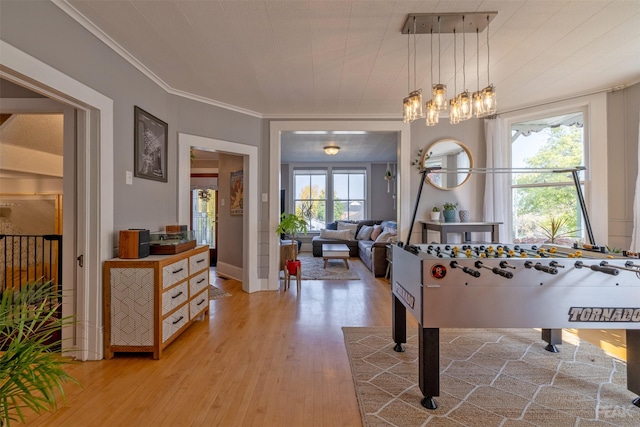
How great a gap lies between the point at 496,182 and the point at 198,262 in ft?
Result: 12.9

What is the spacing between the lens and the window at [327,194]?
8.38 metres

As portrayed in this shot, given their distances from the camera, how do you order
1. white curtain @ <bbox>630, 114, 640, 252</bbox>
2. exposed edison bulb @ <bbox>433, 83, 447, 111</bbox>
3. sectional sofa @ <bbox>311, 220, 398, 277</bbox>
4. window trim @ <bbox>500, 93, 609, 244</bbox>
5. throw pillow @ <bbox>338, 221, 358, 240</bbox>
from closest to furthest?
exposed edison bulb @ <bbox>433, 83, 447, 111</bbox>, white curtain @ <bbox>630, 114, 640, 252</bbox>, window trim @ <bbox>500, 93, 609, 244</bbox>, sectional sofa @ <bbox>311, 220, 398, 277</bbox>, throw pillow @ <bbox>338, 221, 358, 240</bbox>

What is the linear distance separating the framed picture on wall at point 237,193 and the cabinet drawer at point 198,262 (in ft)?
5.57

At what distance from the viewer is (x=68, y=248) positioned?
7.56 ft

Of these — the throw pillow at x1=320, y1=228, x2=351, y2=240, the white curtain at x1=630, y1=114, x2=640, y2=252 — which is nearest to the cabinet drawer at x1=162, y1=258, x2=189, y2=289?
the white curtain at x1=630, y1=114, x2=640, y2=252

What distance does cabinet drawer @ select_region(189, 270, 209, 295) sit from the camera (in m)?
2.82

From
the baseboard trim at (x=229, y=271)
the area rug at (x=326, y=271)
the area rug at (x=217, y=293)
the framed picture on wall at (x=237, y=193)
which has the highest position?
the framed picture on wall at (x=237, y=193)

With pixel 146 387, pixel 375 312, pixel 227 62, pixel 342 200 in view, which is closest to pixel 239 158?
pixel 227 62

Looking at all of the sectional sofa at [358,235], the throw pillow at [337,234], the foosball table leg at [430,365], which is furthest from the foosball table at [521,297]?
the throw pillow at [337,234]

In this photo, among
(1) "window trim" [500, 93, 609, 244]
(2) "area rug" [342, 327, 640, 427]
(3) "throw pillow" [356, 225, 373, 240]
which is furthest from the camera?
(3) "throw pillow" [356, 225, 373, 240]

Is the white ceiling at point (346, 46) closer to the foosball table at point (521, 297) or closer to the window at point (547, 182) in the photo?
the window at point (547, 182)

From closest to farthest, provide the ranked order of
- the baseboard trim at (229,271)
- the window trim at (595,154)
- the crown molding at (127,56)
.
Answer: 1. the crown molding at (127,56)
2. the window trim at (595,154)
3. the baseboard trim at (229,271)

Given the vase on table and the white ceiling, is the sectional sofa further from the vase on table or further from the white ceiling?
Answer: the white ceiling

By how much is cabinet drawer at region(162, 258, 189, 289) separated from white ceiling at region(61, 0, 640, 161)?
1.88 m
